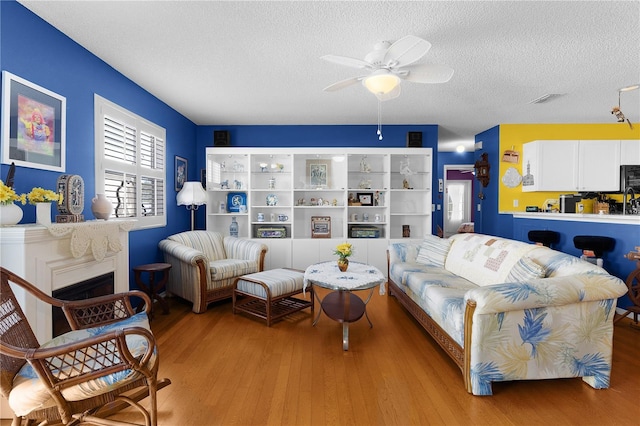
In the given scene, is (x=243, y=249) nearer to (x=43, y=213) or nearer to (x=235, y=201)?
(x=235, y=201)

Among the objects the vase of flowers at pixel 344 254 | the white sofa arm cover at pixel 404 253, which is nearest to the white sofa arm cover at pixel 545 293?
the vase of flowers at pixel 344 254

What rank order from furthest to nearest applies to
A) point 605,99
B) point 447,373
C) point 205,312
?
point 605,99 < point 205,312 < point 447,373

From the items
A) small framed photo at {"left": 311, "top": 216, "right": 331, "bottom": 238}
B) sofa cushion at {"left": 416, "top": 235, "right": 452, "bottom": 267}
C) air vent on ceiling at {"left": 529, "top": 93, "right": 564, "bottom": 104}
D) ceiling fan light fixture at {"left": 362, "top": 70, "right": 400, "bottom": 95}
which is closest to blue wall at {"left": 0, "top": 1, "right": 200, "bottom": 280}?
small framed photo at {"left": 311, "top": 216, "right": 331, "bottom": 238}

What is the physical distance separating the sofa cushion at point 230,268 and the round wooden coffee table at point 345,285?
111 centimetres

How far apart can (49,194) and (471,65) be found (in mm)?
3615

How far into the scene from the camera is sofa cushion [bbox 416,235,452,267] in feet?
12.4

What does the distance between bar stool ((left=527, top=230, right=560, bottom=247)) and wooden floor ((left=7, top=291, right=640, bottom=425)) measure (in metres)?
1.28

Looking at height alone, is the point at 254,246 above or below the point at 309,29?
below

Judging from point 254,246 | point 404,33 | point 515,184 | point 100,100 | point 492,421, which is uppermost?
point 404,33

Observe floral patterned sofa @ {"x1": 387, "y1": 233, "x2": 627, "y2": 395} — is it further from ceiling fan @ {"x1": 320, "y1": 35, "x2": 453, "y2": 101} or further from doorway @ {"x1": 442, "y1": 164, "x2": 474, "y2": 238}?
doorway @ {"x1": 442, "y1": 164, "x2": 474, "y2": 238}

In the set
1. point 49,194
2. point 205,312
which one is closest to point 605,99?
point 205,312

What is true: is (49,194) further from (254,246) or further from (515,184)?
(515,184)

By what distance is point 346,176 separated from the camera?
5191 mm

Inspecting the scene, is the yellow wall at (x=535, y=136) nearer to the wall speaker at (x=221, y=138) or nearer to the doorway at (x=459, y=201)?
the doorway at (x=459, y=201)
